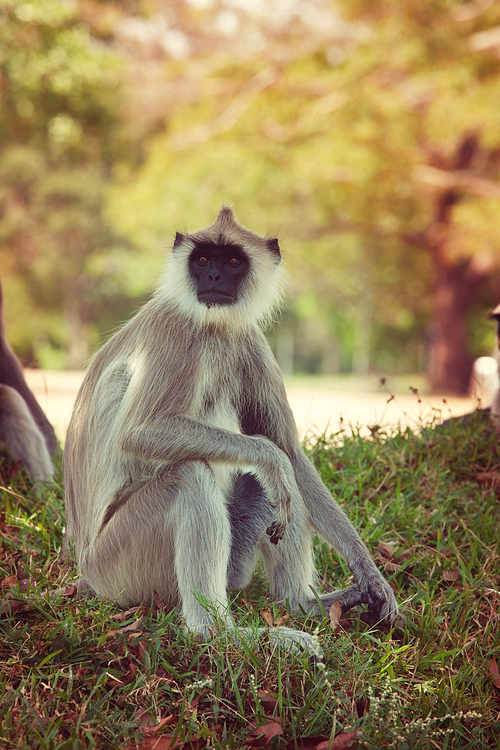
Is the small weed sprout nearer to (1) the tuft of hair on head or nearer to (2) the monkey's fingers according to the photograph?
(2) the monkey's fingers

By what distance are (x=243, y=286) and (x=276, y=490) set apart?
0.95 m

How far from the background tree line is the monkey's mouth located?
625 cm

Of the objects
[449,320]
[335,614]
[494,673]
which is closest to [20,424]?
[335,614]

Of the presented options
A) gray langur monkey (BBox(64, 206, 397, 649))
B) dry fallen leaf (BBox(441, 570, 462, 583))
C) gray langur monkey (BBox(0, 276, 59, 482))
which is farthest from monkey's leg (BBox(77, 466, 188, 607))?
gray langur monkey (BBox(0, 276, 59, 482))

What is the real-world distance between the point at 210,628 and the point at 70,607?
2.02ft

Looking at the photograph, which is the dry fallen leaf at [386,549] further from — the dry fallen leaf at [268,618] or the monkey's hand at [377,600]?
the dry fallen leaf at [268,618]

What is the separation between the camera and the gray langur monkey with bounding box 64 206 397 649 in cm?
275

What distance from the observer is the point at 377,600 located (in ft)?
9.93

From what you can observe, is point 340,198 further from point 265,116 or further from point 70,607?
point 70,607

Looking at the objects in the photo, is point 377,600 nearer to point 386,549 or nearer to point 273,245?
point 386,549

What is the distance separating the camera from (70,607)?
2.89m

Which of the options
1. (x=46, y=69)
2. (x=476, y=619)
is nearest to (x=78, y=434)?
(x=476, y=619)

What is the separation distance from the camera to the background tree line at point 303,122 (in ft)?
38.5

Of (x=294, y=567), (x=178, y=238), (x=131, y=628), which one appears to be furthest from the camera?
(x=178, y=238)
